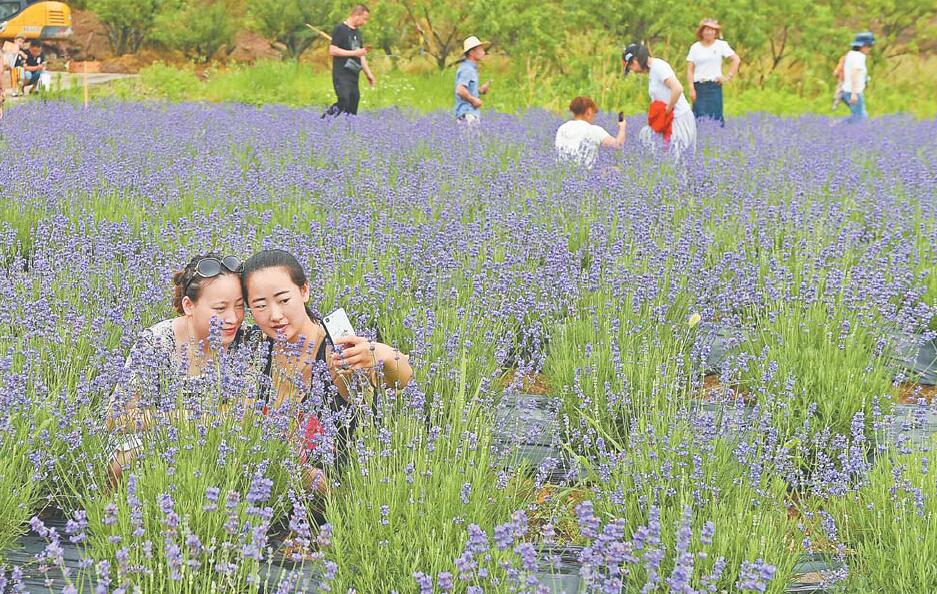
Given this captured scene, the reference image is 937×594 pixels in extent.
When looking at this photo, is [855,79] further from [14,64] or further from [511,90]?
[14,64]

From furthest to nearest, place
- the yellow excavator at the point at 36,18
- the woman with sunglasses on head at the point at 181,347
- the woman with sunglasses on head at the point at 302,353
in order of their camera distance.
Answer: the yellow excavator at the point at 36,18, the woman with sunglasses on head at the point at 302,353, the woman with sunglasses on head at the point at 181,347

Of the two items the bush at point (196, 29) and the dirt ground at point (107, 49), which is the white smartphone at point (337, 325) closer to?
the bush at point (196, 29)

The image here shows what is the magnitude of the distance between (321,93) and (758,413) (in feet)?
50.4

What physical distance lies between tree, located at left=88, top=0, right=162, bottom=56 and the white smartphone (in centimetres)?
2621

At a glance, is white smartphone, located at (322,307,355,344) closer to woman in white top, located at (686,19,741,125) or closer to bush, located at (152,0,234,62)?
woman in white top, located at (686,19,741,125)

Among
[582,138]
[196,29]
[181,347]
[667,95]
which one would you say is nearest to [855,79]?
[667,95]

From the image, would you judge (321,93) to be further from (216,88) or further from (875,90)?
(875,90)

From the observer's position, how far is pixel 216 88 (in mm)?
18344

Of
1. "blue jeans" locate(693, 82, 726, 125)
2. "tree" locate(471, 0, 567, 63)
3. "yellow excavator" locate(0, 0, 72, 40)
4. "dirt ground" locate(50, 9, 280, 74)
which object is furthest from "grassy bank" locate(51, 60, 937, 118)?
"yellow excavator" locate(0, 0, 72, 40)

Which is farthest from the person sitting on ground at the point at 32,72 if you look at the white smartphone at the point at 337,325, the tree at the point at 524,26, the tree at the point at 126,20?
the white smartphone at the point at 337,325

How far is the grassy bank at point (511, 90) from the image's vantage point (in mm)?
15914

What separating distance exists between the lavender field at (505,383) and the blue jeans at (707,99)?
2953mm

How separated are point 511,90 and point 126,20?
1561 centimetres

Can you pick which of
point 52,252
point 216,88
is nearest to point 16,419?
point 52,252
